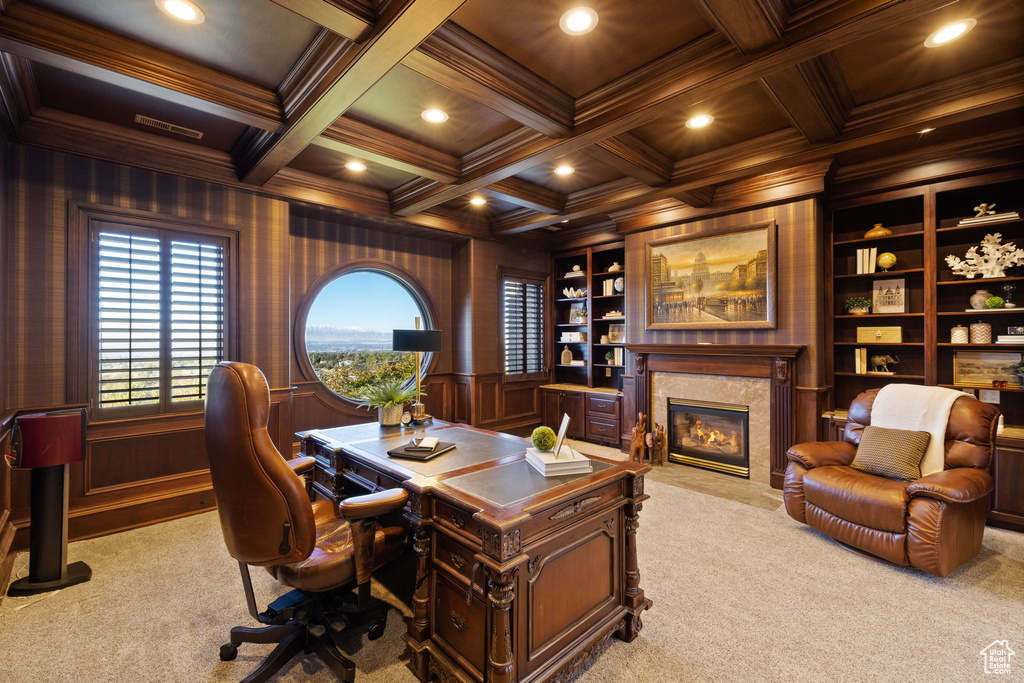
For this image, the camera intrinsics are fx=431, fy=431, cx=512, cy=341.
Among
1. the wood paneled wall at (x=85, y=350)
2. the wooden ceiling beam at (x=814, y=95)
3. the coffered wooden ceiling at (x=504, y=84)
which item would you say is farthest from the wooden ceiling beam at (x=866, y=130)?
the wood paneled wall at (x=85, y=350)

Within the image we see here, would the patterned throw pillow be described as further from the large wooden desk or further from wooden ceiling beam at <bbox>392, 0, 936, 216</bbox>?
wooden ceiling beam at <bbox>392, 0, 936, 216</bbox>

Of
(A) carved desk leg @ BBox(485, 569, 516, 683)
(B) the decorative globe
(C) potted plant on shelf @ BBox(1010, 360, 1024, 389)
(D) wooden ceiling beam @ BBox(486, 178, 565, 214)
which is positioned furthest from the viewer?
(D) wooden ceiling beam @ BBox(486, 178, 565, 214)

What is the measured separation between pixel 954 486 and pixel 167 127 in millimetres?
5428

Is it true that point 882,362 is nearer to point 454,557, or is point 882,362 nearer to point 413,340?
point 413,340

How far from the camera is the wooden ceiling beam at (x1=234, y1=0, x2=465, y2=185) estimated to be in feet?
5.83

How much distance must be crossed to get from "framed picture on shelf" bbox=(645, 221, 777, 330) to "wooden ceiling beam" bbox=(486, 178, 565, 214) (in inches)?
48.0

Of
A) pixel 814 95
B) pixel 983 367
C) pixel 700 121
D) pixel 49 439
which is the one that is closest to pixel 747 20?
pixel 814 95

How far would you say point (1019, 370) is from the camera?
3.25 meters

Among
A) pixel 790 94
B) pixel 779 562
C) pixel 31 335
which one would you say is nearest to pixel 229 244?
pixel 31 335

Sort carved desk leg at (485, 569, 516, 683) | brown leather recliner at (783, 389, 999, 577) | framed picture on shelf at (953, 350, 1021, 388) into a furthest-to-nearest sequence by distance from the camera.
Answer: framed picture on shelf at (953, 350, 1021, 388) → brown leather recliner at (783, 389, 999, 577) → carved desk leg at (485, 569, 516, 683)

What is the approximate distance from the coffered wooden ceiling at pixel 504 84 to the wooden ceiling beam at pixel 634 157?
0.02m

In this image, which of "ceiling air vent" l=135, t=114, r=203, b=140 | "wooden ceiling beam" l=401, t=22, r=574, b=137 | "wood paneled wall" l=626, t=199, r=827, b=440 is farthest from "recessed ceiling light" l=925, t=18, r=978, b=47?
"ceiling air vent" l=135, t=114, r=203, b=140

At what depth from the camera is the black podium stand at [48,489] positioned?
235 centimetres

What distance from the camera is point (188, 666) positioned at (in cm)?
183
